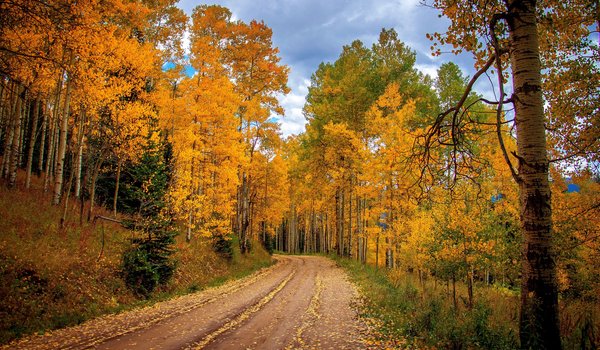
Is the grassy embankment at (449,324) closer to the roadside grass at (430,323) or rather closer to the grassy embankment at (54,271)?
the roadside grass at (430,323)

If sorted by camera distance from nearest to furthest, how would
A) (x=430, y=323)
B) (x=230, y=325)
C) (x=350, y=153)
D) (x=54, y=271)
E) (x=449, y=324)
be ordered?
(x=449, y=324)
(x=430, y=323)
(x=230, y=325)
(x=54, y=271)
(x=350, y=153)

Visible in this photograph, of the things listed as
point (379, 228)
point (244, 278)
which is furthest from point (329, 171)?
point (244, 278)

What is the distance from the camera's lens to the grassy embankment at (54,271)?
8836mm

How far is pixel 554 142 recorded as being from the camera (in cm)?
952

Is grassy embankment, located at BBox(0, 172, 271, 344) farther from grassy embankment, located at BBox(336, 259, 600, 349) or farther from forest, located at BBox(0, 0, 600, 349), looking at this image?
grassy embankment, located at BBox(336, 259, 600, 349)

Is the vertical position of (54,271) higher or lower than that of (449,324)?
higher

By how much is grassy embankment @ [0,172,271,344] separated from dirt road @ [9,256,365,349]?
36.3 inches

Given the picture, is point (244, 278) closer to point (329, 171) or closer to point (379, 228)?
point (379, 228)

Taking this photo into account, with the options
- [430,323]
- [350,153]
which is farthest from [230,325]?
[350,153]

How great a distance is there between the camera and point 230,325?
8.80 m

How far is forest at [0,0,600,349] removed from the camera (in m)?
4.80

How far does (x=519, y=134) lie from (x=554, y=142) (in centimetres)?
688

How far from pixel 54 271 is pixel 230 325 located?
6260 millimetres

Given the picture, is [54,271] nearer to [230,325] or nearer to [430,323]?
[230,325]
